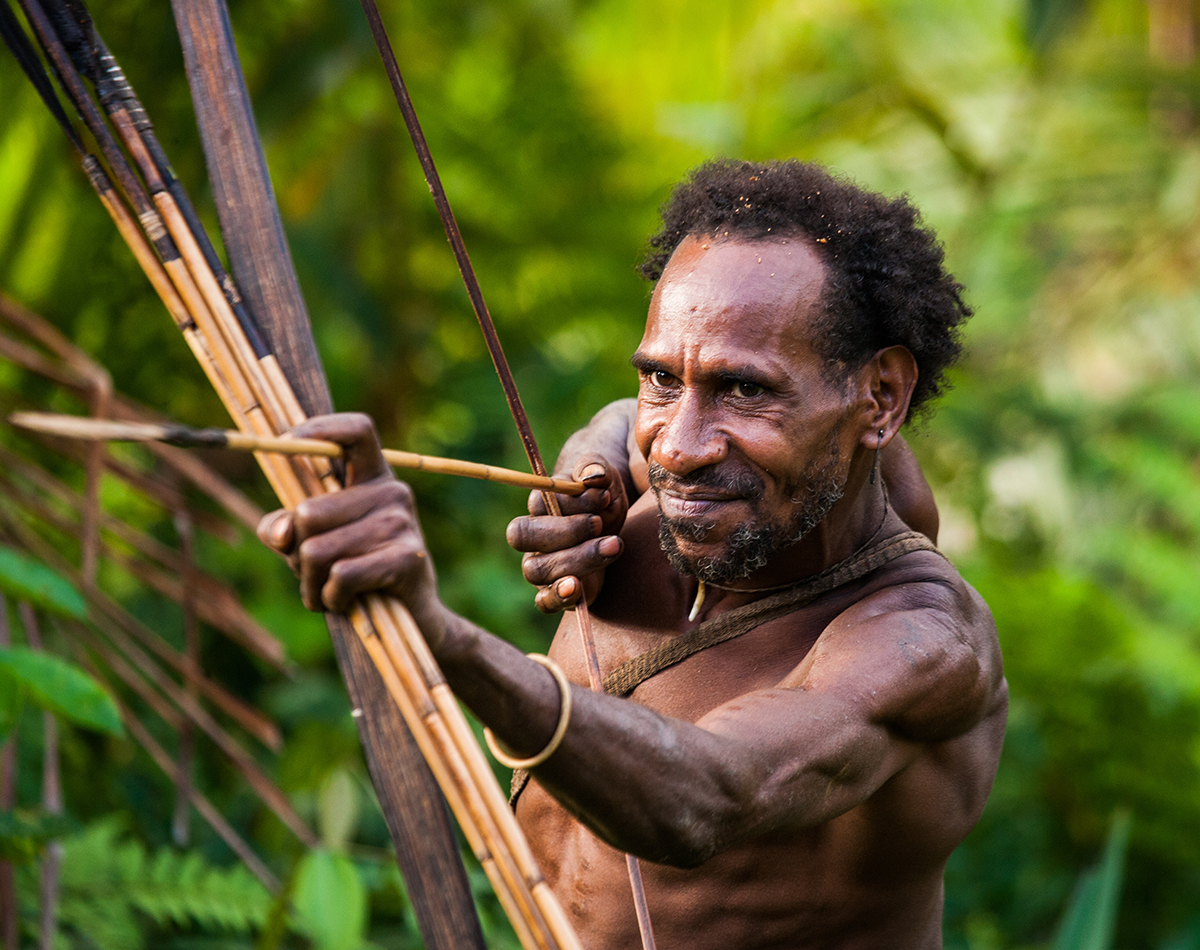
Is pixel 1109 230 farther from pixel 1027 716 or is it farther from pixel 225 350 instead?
pixel 225 350

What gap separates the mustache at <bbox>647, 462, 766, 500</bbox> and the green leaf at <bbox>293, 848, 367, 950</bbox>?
92 cm

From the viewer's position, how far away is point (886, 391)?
1.49 metres

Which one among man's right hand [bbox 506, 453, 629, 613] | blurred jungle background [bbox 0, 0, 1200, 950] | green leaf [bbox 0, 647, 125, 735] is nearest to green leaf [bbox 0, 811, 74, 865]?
blurred jungle background [bbox 0, 0, 1200, 950]

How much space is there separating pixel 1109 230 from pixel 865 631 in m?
5.32

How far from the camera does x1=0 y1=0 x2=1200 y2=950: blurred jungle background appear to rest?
3.33 meters

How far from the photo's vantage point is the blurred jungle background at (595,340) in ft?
10.9

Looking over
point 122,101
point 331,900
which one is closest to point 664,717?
point 122,101

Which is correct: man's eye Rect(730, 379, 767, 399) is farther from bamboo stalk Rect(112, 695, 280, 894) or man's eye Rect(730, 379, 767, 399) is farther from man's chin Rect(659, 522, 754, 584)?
bamboo stalk Rect(112, 695, 280, 894)

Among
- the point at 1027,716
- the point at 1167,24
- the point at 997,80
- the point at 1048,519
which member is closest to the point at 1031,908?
the point at 1027,716

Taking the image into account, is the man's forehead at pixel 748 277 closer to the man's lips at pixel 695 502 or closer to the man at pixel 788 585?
the man at pixel 788 585

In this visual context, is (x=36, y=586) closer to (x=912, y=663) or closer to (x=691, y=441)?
(x=691, y=441)

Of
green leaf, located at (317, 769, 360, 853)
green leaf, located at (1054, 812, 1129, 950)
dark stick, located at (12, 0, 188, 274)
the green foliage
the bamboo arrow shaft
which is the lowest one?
green leaf, located at (1054, 812, 1129, 950)

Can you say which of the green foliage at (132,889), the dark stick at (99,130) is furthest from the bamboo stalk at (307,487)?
the green foliage at (132,889)

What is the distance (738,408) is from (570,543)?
314 millimetres
